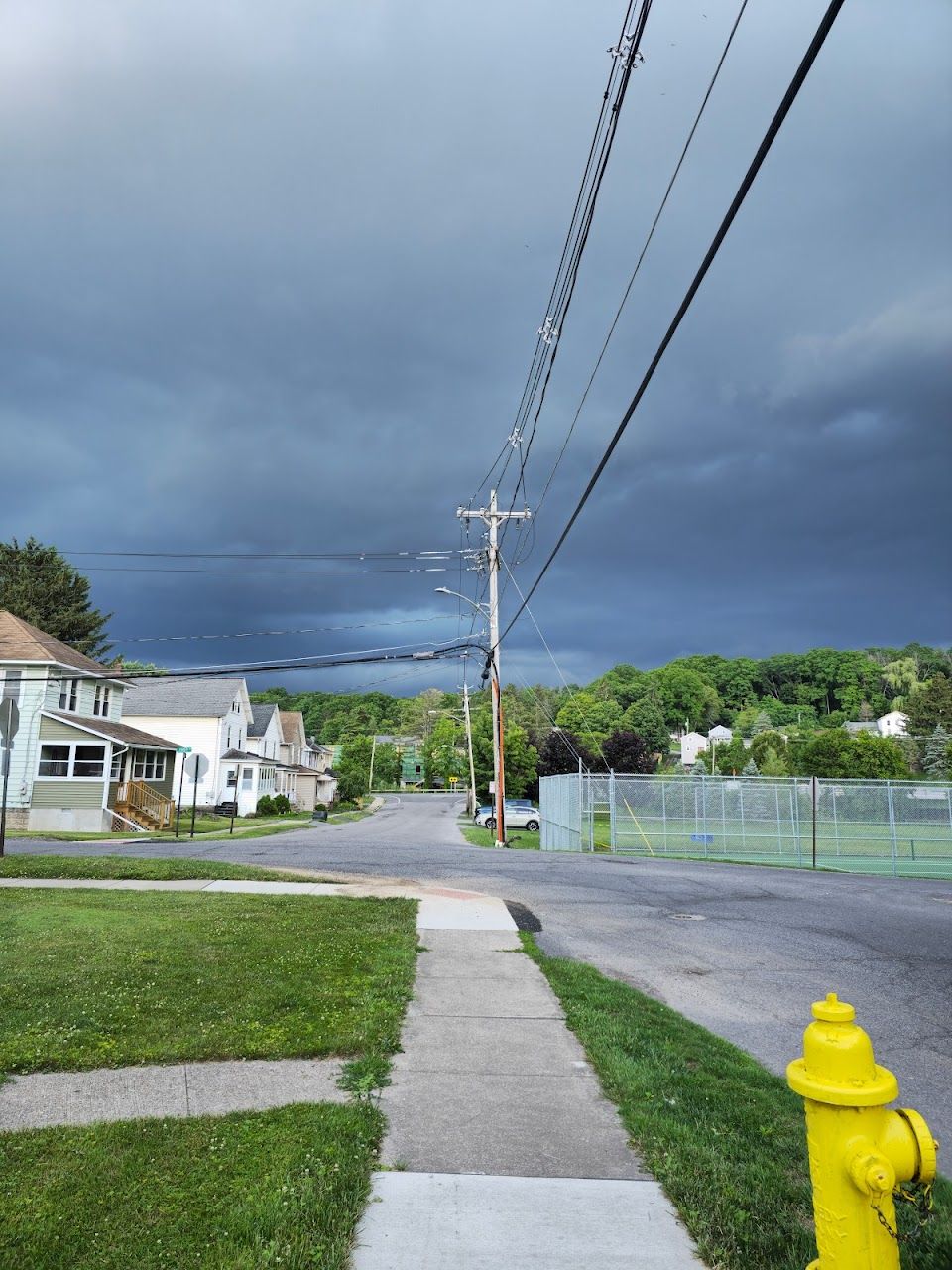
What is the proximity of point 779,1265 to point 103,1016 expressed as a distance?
4.65 metres

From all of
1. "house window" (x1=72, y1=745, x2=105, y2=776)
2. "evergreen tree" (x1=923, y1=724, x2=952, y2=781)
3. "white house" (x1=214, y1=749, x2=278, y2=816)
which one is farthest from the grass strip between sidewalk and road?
"evergreen tree" (x1=923, y1=724, x2=952, y2=781)

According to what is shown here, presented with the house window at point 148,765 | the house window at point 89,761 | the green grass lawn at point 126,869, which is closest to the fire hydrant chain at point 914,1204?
the green grass lawn at point 126,869

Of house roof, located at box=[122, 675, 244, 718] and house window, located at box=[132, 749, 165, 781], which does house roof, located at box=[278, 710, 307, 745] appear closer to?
house roof, located at box=[122, 675, 244, 718]

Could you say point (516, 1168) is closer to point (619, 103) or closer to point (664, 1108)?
point (664, 1108)

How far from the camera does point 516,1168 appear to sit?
404cm

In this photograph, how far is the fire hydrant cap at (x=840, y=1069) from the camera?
2.41 metres

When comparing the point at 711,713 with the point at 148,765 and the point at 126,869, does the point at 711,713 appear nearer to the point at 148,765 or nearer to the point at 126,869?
the point at 148,765

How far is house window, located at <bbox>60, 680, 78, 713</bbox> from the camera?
34.1 meters

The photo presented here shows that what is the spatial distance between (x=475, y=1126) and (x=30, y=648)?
32.8m

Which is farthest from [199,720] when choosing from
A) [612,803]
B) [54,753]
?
[612,803]

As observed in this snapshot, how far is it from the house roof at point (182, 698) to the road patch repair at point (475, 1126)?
4316 centimetres

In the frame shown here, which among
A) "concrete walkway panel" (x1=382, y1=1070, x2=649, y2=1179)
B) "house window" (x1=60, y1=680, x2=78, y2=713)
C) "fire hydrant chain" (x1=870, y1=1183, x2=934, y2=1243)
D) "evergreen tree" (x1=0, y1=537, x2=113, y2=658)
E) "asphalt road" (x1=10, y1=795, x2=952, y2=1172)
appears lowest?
"asphalt road" (x1=10, y1=795, x2=952, y2=1172)

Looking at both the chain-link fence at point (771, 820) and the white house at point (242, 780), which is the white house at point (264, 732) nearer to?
the white house at point (242, 780)

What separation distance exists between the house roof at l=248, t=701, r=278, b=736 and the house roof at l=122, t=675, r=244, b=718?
21.5 ft
